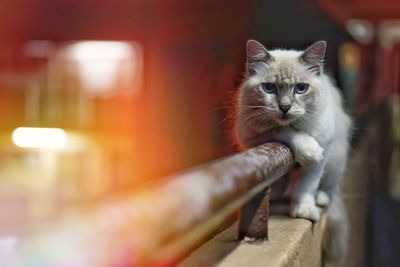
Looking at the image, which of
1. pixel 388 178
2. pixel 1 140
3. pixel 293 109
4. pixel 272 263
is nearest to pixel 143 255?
pixel 272 263

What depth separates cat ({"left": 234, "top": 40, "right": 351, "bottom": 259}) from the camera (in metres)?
1.61

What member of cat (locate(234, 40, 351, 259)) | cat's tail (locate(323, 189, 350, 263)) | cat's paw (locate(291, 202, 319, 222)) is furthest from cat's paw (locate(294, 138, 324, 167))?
cat's tail (locate(323, 189, 350, 263))

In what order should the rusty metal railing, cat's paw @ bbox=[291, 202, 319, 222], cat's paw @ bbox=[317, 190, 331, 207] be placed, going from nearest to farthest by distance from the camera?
the rusty metal railing → cat's paw @ bbox=[291, 202, 319, 222] → cat's paw @ bbox=[317, 190, 331, 207]

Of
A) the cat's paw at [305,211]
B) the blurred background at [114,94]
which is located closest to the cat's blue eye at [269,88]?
the cat's paw at [305,211]

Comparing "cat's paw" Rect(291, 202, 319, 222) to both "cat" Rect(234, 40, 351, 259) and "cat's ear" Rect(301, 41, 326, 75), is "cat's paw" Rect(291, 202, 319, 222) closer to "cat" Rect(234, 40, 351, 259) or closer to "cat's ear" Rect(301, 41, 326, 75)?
"cat" Rect(234, 40, 351, 259)

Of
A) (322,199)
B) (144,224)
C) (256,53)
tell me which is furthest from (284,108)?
(144,224)

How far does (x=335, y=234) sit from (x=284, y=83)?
0.57 m

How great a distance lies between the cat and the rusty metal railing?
639mm

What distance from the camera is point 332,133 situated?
5.76 ft

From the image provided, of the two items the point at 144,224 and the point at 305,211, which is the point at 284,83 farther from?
the point at 144,224

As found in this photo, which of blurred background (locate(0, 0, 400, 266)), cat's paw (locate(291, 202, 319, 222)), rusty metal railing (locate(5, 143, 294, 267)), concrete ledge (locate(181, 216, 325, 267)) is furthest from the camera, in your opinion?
blurred background (locate(0, 0, 400, 266))

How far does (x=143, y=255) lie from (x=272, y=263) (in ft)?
1.61

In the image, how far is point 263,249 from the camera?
3.80ft

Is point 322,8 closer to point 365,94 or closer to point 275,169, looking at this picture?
point 365,94
